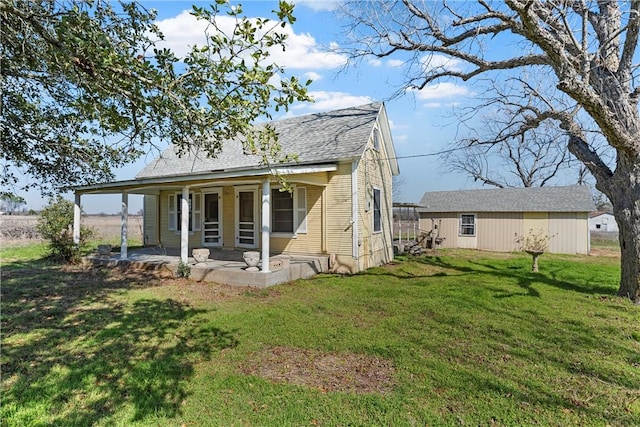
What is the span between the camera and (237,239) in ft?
41.9

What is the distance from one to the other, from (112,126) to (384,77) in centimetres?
962

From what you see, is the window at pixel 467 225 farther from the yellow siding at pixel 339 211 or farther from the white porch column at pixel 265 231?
the white porch column at pixel 265 231

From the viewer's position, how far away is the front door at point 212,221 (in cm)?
1314

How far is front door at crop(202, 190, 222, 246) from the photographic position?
43.1 feet

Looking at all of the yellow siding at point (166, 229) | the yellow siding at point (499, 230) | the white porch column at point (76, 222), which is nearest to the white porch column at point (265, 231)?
the yellow siding at point (166, 229)

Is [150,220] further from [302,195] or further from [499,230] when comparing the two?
[499,230]

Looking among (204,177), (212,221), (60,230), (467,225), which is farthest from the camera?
(467,225)

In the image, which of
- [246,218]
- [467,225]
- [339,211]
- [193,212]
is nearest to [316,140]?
[339,211]

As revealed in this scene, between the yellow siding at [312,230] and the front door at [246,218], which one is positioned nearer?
the yellow siding at [312,230]

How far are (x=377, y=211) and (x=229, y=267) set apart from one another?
19.3ft

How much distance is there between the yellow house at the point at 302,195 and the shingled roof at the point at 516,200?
666 cm

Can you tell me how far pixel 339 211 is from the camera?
10.7 m

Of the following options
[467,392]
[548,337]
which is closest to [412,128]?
[548,337]

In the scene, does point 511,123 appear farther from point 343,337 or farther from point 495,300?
point 343,337
